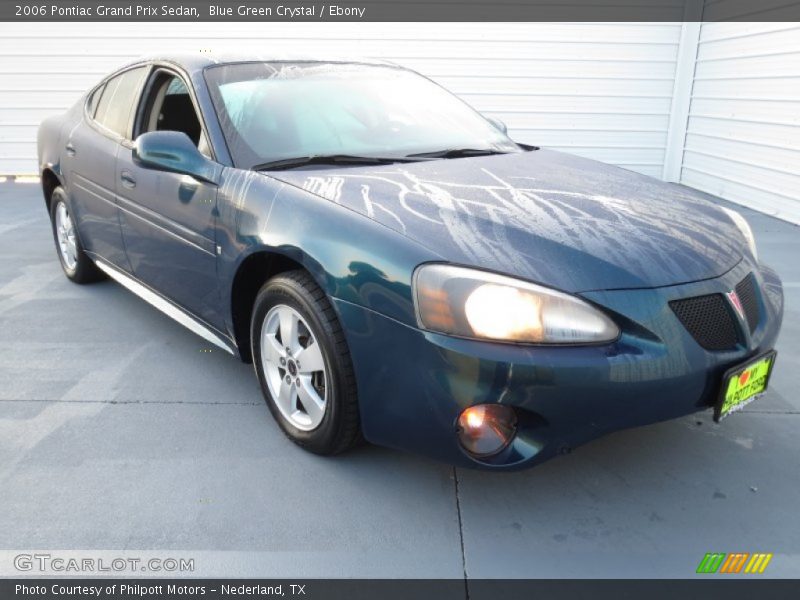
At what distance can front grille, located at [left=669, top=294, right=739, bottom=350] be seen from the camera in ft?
6.51

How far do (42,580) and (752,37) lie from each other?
8.49 metres

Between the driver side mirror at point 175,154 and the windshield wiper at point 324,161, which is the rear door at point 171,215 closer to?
the driver side mirror at point 175,154

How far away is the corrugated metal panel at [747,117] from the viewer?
6848mm

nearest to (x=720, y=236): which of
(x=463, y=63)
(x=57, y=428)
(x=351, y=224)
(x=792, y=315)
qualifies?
(x=351, y=224)

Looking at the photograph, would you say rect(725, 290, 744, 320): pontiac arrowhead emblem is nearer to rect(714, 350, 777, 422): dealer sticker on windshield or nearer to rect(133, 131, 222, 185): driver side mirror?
rect(714, 350, 777, 422): dealer sticker on windshield

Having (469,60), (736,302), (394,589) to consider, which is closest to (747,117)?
(469,60)

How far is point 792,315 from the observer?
405 centimetres

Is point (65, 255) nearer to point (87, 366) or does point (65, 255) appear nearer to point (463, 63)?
point (87, 366)

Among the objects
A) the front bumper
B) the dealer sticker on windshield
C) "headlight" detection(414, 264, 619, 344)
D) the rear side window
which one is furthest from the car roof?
the dealer sticker on windshield

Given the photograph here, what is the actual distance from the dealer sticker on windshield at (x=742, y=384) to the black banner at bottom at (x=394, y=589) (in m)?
0.50

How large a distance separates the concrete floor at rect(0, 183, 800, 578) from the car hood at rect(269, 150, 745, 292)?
0.78m

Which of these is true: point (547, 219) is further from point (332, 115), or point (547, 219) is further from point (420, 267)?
point (332, 115)

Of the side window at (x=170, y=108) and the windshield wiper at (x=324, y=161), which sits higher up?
the side window at (x=170, y=108)
